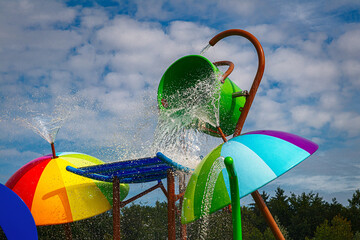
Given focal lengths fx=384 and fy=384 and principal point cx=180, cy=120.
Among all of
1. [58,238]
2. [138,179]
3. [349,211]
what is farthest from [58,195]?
[349,211]

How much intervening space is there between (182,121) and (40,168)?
157 inches

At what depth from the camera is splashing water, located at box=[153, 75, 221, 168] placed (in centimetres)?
699

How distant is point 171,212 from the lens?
299 inches

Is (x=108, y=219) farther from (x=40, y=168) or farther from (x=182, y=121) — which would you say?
(x=182, y=121)

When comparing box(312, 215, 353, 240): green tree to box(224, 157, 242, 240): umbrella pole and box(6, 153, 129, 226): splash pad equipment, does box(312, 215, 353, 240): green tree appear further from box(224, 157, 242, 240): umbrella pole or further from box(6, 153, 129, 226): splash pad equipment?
box(224, 157, 242, 240): umbrella pole

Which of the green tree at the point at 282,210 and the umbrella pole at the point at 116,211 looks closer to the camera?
the umbrella pole at the point at 116,211

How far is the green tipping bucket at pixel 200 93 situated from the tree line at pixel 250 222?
38.0 ft

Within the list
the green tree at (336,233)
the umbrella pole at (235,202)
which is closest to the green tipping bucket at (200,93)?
the umbrella pole at (235,202)

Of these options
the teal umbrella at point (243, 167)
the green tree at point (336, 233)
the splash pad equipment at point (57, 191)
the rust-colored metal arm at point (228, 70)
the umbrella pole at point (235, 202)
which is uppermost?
the rust-colored metal arm at point (228, 70)

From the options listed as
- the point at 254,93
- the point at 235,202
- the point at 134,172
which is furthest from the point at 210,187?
the point at 134,172

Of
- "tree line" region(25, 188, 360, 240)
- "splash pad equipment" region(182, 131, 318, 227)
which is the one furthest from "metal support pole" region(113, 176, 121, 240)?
"tree line" region(25, 188, 360, 240)

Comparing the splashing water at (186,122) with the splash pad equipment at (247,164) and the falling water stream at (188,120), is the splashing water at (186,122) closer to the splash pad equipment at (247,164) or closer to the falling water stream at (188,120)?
the falling water stream at (188,120)

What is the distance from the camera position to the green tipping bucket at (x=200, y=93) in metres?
6.88

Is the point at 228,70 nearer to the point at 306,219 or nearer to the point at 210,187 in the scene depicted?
the point at 210,187
